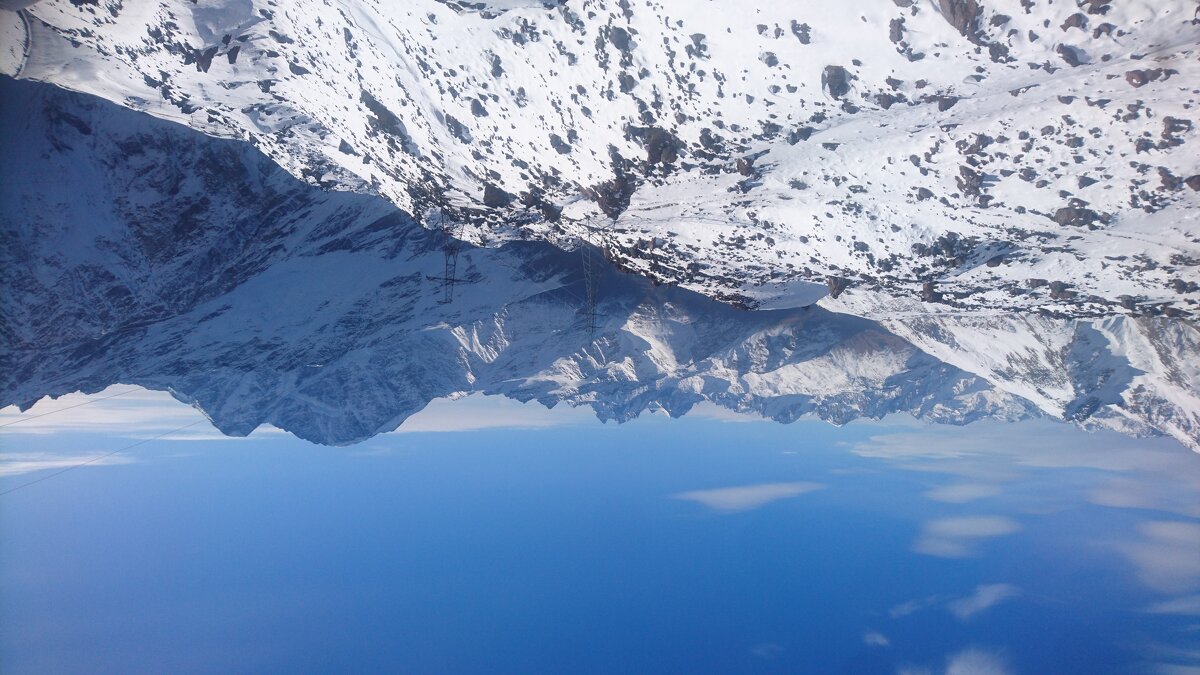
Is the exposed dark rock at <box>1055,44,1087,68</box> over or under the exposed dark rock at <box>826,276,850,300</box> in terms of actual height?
over

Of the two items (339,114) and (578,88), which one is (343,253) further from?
(578,88)

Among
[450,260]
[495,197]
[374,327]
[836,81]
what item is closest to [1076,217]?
[836,81]

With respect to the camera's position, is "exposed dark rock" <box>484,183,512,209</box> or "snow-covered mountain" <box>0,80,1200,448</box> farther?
"snow-covered mountain" <box>0,80,1200,448</box>

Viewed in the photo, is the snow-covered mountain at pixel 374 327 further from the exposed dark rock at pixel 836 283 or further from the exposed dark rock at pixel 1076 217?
the exposed dark rock at pixel 1076 217

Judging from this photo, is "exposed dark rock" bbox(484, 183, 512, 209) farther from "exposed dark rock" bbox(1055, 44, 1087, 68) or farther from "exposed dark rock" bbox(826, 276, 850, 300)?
"exposed dark rock" bbox(1055, 44, 1087, 68)

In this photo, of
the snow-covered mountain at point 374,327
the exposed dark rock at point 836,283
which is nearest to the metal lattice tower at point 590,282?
the snow-covered mountain at point 374,327

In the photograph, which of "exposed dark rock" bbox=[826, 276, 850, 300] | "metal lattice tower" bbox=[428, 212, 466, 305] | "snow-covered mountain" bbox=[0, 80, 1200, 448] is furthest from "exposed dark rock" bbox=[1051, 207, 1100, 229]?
"metal lattice tower" bbox=[428, 212, 466, 305]

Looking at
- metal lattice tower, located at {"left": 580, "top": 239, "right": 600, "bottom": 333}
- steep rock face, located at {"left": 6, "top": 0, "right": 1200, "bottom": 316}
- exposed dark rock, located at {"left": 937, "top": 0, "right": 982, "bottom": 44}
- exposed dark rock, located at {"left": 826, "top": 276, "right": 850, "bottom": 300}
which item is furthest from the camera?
metal lattice tower, located at {"left": 580, "top": 239, "right": 600, "bottom": 333}
